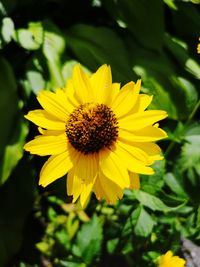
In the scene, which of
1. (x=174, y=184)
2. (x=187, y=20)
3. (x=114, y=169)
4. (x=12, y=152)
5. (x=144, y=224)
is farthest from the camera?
(x=187, y=20)

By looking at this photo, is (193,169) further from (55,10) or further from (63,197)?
(55,10)

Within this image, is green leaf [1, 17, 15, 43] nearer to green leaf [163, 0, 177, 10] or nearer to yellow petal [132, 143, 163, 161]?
green leaf [163, 0, 177, 10]

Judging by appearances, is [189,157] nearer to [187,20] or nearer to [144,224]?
[144,224]

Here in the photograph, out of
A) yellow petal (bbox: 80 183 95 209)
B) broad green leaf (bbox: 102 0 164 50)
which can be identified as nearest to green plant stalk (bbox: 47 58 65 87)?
broad green leaf (bbox: 102 0 164 50)

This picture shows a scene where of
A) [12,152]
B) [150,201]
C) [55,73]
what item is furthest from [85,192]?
[55,73]

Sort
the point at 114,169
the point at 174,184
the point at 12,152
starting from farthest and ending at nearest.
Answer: the point at 12,152 → the point at 174,184 → the point at 114,169

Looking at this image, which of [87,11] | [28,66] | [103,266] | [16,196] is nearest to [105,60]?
[28,66]
